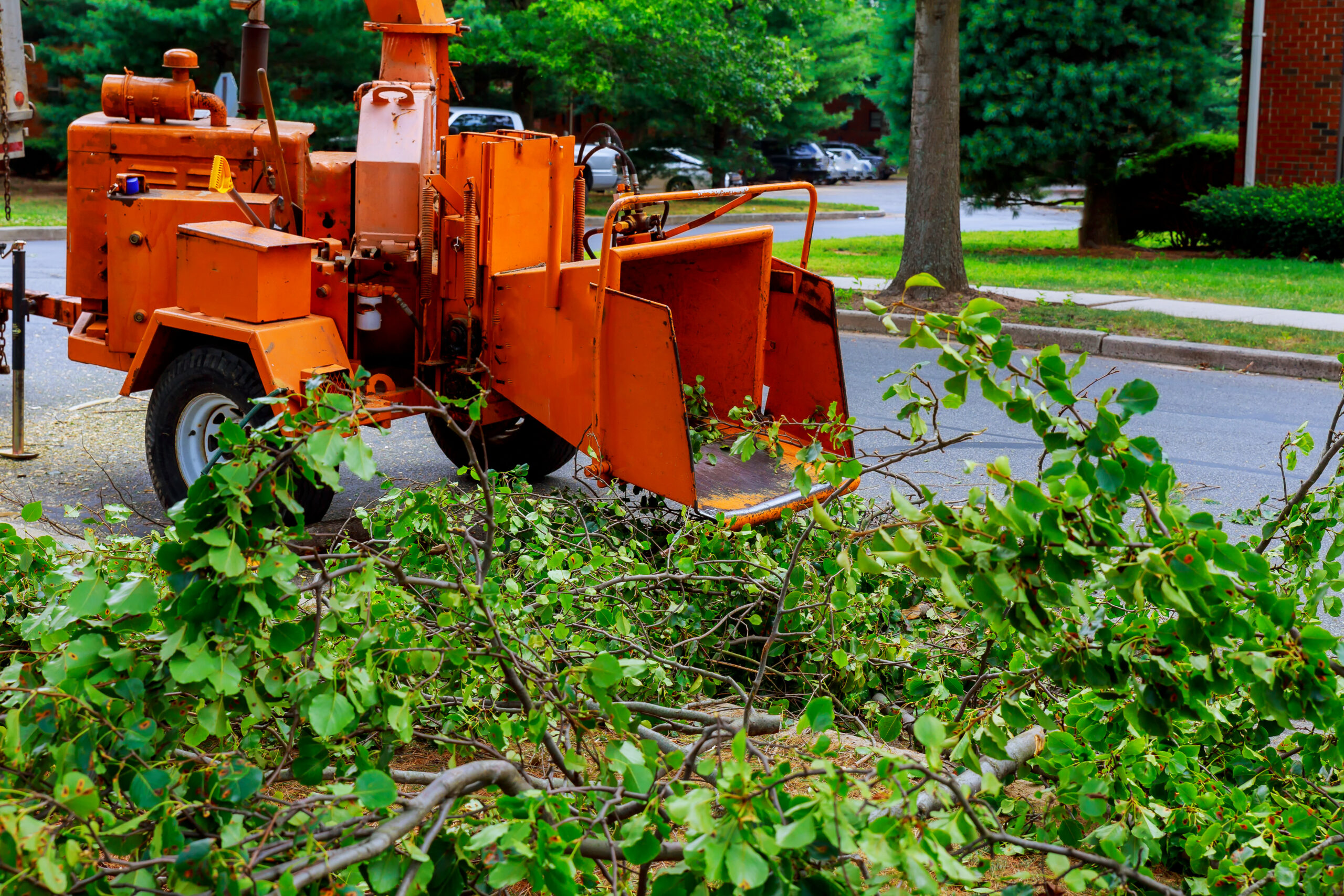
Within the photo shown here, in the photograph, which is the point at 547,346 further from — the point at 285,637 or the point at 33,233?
the point at 33,233

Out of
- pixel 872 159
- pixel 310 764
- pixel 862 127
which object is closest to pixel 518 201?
pixel 310 764

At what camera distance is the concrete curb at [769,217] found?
23.2m

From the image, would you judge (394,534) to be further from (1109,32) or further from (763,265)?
(1109,32)

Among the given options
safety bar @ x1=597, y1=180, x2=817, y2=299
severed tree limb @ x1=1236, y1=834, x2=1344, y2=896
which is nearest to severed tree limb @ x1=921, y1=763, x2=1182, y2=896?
severed tree limb @ x1=1236, y1=834, x2=1344, y2=896

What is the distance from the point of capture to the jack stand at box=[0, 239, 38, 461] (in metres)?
6.88

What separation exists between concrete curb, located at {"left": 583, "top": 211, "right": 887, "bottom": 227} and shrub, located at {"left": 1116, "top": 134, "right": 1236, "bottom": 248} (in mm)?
5564

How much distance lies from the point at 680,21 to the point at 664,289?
23131 millimetres

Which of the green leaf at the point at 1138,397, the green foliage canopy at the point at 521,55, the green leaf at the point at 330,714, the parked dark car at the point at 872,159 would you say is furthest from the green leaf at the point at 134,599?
the parked dark car at the point at 872,159

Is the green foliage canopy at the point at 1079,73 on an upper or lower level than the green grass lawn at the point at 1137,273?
upper

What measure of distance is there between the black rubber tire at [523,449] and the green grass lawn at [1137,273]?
8546mm

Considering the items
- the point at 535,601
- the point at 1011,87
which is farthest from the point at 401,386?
the point at 1011,87

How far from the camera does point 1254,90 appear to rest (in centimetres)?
1903

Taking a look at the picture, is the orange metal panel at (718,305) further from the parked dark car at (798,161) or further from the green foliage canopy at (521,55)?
the parked dark car at (798,161)

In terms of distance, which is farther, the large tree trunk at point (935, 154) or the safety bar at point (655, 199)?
the large tree trunk at point (935, 154)
